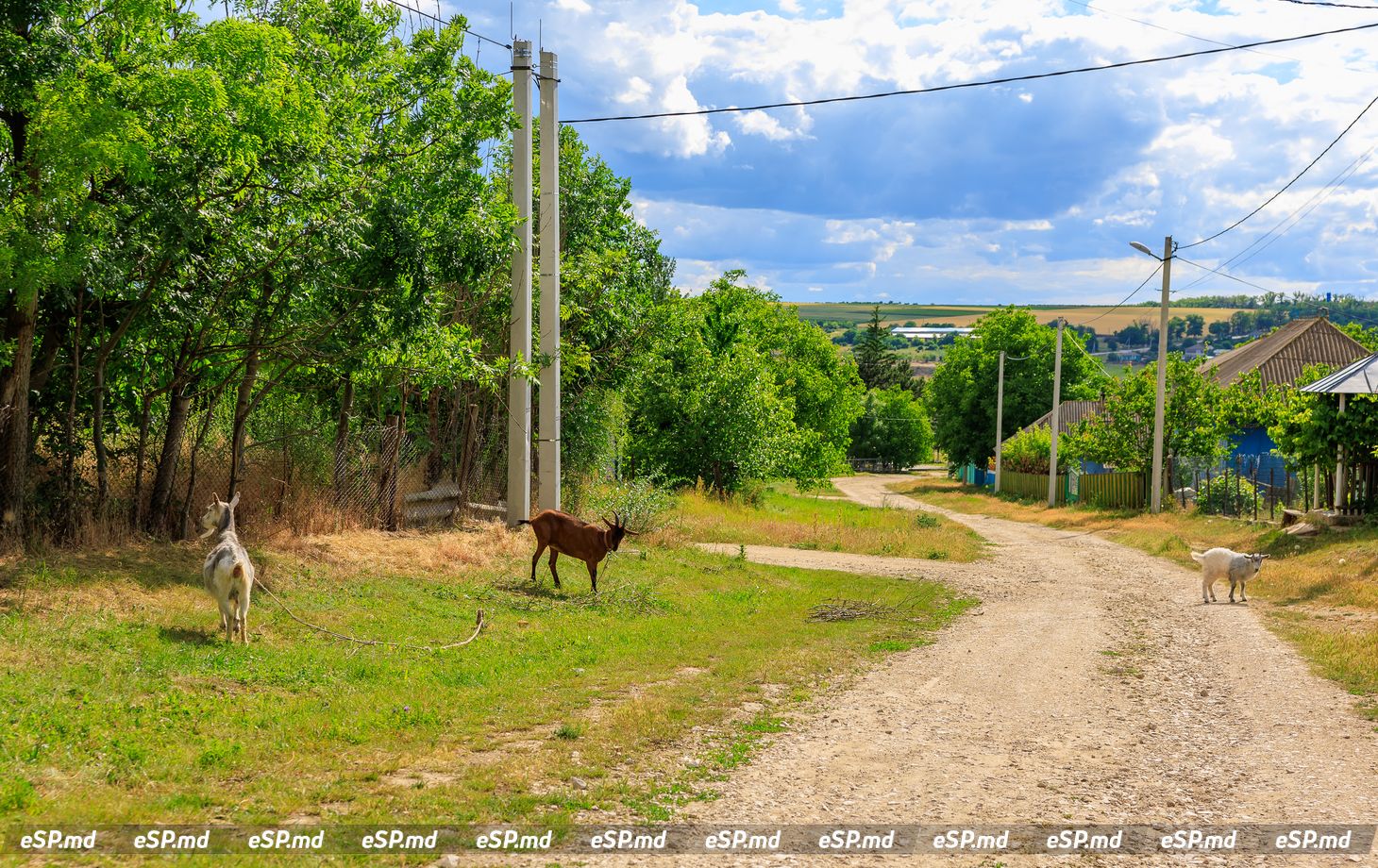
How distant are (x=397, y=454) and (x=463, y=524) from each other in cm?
228

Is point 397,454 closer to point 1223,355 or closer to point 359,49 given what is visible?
point 359,49

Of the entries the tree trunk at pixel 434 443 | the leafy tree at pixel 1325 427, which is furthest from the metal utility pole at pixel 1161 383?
the tree trunk at pixel 434 443

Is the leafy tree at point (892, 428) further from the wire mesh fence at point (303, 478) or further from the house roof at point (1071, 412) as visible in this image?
the wire mesh fence at point (303, 478)

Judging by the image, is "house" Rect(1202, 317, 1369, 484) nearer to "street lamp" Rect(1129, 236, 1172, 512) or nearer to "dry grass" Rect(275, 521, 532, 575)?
"street lamp" Rect(1129, 236, 1172, 512)

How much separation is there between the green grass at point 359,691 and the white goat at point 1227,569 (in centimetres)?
647

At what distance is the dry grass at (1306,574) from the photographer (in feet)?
40.0

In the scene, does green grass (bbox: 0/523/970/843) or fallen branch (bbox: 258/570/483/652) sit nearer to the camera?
green grass (bbox: 0/523/970/843)

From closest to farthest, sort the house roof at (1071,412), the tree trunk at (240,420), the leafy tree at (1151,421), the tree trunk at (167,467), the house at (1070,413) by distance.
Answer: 1. the tree trunk at (167,467)
2. the tree trunk at (240,420)
3. the leafy tree at (1151,421)
4. the house at (1070,413)
5. the house roof at (1071,412)

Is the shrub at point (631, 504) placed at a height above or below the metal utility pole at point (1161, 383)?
below

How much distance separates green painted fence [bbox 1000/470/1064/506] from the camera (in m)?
50.2

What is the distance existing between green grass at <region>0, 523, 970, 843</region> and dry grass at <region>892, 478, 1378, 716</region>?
201 inches

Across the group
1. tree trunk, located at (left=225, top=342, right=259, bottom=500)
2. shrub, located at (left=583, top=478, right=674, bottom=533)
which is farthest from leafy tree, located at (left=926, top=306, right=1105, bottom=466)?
tree trunk, located at (left=225, top=342, right=259, bottom=500)

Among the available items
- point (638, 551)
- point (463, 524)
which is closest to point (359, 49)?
point (463, 524)

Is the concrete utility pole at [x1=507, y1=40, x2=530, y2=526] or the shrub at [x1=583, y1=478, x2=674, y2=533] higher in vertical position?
the concrete utility pole at [x1=507, y1=40, x2=530, y2=526]
